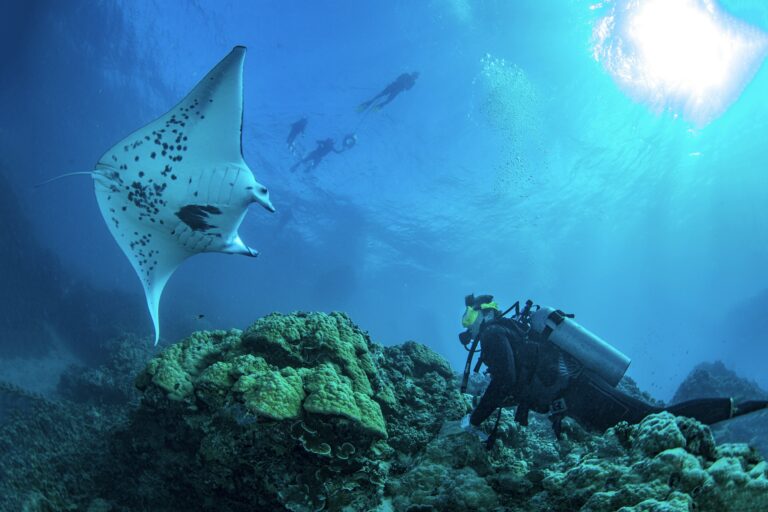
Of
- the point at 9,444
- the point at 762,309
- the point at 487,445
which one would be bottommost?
the point at 487,445

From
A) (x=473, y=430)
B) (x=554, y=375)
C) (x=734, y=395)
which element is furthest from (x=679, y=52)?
(x=473, y=430)

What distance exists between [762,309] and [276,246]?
59750mm

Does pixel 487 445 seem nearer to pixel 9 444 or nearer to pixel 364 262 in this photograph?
pixel 9 444

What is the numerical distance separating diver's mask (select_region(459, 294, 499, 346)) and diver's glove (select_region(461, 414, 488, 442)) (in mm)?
1426

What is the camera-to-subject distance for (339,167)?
29.5m

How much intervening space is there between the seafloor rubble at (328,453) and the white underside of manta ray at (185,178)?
93 centimetres

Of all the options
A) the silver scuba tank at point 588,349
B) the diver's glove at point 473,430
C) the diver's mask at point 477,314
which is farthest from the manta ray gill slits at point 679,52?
the diver's glove at point 473,430

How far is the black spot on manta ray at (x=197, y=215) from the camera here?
3.99 meters

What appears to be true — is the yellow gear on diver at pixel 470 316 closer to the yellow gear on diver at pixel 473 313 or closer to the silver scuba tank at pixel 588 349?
the yellow gear on diver at pixel 473 313

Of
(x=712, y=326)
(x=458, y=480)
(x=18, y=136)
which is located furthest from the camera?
(x=712, y=326)

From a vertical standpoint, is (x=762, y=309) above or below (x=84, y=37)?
below

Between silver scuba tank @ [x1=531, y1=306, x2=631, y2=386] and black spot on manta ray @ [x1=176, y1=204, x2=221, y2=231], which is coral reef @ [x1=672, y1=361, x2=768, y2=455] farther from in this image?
black spot on manta ray @ [x1=176, y1=204, x2=221, y2=231]

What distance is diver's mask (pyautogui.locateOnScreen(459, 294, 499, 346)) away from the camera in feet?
16.6

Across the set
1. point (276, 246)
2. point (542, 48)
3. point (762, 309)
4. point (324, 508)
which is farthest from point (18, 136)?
point (762, 309)
